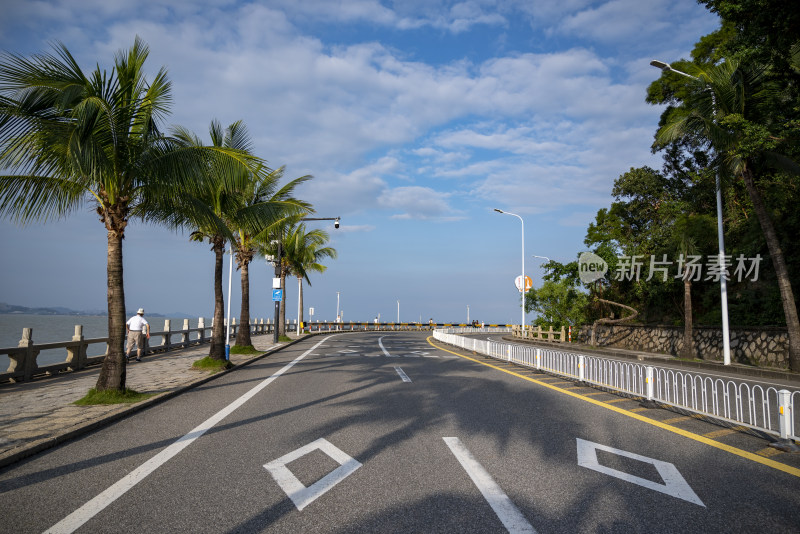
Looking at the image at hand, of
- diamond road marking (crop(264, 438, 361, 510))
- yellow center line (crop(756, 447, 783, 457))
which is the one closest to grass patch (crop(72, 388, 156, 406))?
diamond road marking (crop(264, 438, 361, 510))

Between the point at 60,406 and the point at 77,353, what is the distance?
23.1 ft

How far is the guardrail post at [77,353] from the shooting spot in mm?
14859

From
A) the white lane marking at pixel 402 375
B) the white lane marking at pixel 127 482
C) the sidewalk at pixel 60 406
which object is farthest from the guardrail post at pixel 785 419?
the sidewalk at pixel 60 406

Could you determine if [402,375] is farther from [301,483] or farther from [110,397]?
[301,483]

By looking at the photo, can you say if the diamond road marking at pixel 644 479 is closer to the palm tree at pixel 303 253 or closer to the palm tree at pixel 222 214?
the palm tree at pixel 222 214

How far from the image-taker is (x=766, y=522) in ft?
13.0

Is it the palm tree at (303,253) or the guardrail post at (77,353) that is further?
the palm tree at (303,253)

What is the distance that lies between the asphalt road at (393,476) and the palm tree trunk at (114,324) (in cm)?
147

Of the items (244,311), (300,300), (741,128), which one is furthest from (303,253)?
(741,128)

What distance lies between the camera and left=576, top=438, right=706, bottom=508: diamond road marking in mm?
4652

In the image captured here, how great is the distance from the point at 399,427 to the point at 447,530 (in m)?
3.63

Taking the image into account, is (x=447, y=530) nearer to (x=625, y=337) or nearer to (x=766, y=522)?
(x=766, y=522)

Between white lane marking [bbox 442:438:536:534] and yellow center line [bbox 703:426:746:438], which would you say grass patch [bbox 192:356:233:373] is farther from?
yellow center line [bbox 703:426:746:438]

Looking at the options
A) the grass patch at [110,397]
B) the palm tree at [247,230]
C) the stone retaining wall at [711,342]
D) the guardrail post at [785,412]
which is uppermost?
the palm tree at [247,230]
